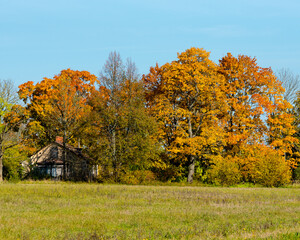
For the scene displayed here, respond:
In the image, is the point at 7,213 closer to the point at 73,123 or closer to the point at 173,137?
the point at 173,137

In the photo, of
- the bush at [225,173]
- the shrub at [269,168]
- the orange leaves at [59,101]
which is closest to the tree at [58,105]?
the orange leaves at [59,101]

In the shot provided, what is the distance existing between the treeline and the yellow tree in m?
A: 0.11

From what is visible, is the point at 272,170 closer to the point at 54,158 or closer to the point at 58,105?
the point at 58,105

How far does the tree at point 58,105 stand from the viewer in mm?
51625

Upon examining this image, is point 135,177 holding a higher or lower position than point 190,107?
lower

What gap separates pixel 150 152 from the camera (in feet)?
146

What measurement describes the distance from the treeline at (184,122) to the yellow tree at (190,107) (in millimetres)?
111

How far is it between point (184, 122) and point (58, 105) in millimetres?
15992

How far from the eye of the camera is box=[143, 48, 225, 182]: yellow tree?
149ft

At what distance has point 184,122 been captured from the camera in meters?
46.3

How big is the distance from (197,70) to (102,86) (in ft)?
34.4

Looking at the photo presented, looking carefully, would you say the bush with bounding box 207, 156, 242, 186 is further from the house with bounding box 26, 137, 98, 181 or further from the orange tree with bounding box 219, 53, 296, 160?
the house with bounding box 26, 137, 98, 181

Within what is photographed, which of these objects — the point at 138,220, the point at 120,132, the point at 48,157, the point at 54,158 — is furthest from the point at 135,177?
the point at 138,220

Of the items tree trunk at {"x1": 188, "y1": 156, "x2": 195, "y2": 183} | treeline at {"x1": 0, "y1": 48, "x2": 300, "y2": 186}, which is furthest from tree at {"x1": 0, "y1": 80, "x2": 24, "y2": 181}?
tree trunk at {"x1": 188, "y1": 156, "x2": 195, "y2": 183}
